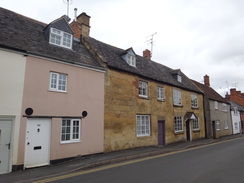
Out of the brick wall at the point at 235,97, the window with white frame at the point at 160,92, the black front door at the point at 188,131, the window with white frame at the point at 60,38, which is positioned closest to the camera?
the window with white frame at the point at 60,38

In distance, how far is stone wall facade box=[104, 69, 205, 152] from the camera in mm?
12955

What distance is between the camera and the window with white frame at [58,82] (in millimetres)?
10398

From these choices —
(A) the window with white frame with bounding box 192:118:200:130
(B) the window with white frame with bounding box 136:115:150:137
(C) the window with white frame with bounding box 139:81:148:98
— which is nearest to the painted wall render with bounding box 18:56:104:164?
(B) the window with white frame with bounding box 136:115:150:137

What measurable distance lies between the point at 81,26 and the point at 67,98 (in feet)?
24.1

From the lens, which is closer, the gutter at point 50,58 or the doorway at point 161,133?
the gutter at point 50,58

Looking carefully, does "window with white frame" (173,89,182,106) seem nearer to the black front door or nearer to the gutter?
the black front door

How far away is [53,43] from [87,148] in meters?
7.12

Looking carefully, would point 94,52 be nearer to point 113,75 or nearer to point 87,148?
point 113,75

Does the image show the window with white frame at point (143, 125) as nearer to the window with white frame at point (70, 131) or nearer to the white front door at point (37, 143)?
the window with white frame at point (70, 131)

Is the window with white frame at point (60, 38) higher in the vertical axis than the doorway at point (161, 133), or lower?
higher

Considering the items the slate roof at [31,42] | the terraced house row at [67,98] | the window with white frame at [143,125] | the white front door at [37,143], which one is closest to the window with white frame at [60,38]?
the terraced house row at [67,98]

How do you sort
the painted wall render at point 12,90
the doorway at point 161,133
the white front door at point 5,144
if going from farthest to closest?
the doorway at point 161,133 < the painted wall render at point 12,90 < the white front door at point 5,144

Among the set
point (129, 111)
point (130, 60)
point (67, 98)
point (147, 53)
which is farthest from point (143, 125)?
point (147, 53)

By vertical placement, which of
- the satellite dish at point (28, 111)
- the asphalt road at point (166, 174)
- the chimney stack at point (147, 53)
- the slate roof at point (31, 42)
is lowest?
the asphalt road at point (166, 174)
